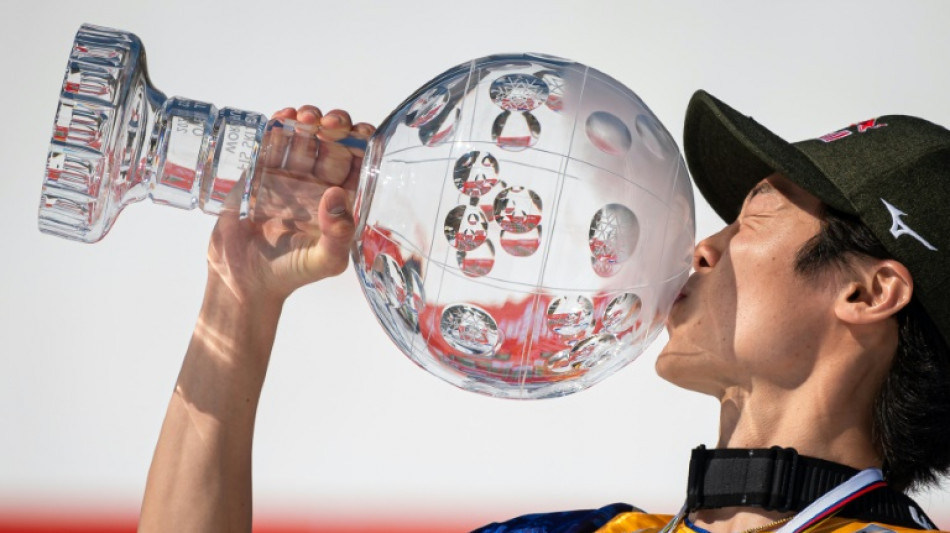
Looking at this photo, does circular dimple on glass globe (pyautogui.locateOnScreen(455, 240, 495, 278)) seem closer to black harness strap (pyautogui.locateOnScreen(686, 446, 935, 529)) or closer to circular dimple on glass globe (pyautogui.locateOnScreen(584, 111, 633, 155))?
circular dimple on glass globe (pyautogui.locateOnScreen(584, 111, 633, 155))

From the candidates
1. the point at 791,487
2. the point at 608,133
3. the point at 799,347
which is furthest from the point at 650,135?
the point at 791,487

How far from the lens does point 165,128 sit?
1212mm

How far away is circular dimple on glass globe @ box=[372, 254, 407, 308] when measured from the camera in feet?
Result: 3.54

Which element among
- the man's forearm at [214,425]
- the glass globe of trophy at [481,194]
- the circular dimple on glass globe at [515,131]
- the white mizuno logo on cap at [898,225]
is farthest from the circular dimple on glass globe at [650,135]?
the man's forearm at [214,425]

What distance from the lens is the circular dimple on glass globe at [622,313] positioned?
Result: 1060 millimetres

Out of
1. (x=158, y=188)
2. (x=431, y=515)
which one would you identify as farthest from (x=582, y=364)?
(x=431, y=515)

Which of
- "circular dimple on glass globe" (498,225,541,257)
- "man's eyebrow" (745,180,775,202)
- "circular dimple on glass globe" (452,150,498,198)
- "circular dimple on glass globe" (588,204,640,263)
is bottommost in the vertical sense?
"circular dimple on glass globe" (498,225,541,257)

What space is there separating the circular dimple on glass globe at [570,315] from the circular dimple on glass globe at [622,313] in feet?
0.06

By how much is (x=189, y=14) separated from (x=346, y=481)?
0.96 meters

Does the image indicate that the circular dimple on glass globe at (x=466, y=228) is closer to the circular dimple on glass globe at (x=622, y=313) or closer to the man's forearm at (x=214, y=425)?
the circular dimple on glass globe at (x=622, y=313)

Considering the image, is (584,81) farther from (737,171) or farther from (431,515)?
(431,515)

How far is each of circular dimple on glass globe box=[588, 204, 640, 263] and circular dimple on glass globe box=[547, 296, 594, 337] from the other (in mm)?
45

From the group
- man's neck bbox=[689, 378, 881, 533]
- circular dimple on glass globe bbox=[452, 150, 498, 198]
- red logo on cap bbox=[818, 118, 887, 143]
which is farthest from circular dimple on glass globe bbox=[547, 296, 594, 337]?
red logo on cap bbox=[818, 118, 887, 143]

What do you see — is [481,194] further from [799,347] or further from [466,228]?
[799,347]
